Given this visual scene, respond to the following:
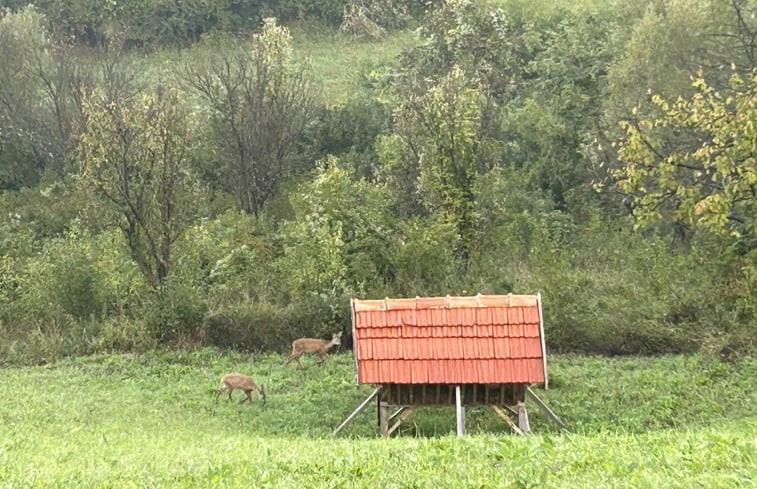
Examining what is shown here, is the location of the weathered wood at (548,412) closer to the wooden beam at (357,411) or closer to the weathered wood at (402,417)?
the weathered wood at (402,417)

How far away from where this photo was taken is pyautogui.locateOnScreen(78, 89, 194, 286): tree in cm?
1834

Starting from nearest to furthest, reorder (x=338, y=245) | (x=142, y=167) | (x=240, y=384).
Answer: (x=240, y=384) < (x=142, y=167) < (x=338, y=245)

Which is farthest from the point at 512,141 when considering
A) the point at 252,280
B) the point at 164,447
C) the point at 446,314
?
the point at 164,447

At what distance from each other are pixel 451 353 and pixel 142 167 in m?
10.3

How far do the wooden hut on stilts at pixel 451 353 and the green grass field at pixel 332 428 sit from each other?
0.64 m

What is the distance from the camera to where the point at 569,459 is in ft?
23.0

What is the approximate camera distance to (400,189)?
→ 2188 centimetres

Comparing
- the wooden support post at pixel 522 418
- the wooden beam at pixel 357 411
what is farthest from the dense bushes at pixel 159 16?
the wooden support post at pixel 522 418

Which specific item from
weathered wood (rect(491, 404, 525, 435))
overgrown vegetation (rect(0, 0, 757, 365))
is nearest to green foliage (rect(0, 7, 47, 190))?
overgrown vegetation (rect(0, 0, 757, 365))

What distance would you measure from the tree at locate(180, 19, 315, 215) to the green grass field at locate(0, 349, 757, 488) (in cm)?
874

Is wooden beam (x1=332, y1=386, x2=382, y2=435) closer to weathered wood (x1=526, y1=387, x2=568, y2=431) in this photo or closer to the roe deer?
the roe deer

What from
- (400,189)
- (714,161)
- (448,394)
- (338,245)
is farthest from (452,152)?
(448,394)

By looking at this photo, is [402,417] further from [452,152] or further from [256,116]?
[256,116]

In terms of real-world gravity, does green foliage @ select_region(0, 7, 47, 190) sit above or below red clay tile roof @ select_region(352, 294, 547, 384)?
above
